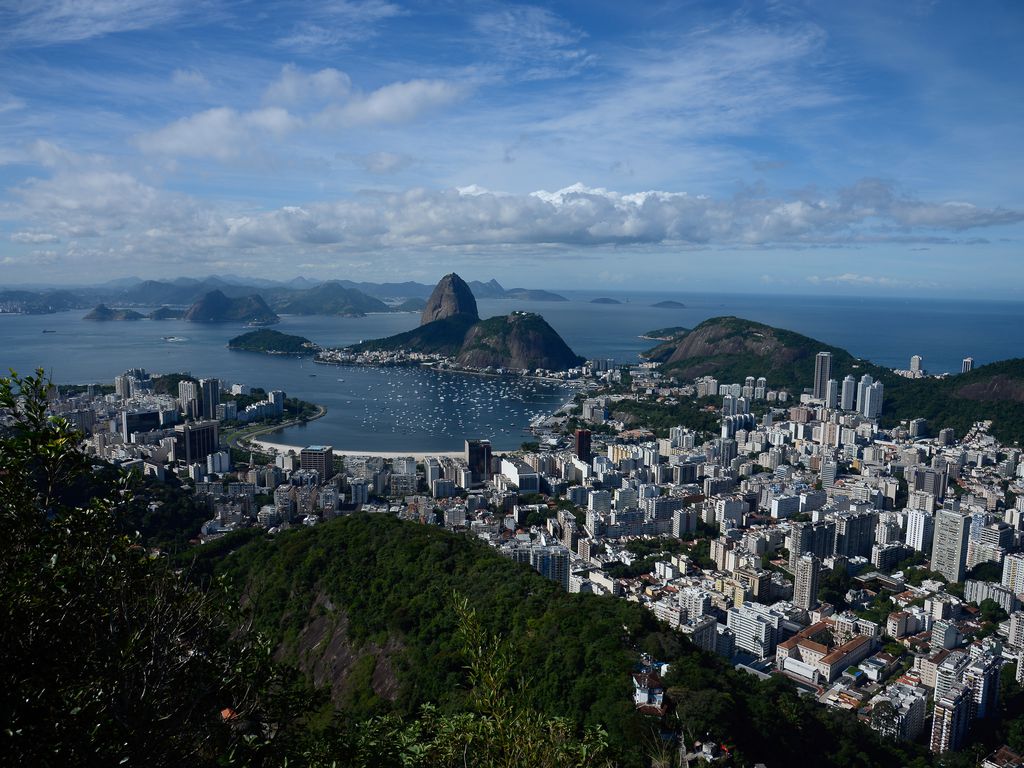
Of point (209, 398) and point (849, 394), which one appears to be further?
point (849, 394)

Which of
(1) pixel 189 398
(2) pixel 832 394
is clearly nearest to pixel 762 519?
(2) pixel 832 394

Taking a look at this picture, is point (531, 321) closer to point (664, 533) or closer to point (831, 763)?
point (664, 533)

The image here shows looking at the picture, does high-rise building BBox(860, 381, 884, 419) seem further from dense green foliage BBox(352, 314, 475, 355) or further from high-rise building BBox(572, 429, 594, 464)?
dense green foliage BBox(352, 314, 475, 355)

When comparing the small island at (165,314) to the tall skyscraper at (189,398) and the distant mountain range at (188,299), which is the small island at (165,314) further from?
the tall skyscraper at (189,398)

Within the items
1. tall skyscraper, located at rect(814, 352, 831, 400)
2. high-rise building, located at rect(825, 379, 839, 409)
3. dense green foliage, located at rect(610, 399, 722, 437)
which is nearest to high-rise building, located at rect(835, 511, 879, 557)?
dense green foliage, located at rect(610, 399, 722, 437)

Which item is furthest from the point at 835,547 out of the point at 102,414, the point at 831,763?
the point at 102,414

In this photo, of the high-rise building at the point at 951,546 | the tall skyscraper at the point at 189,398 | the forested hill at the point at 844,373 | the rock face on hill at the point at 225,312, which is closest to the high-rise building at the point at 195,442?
the tall skyscraper at the point at 189,398

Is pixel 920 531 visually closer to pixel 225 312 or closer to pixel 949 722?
pixel 949 722
